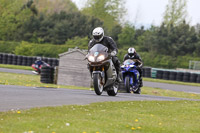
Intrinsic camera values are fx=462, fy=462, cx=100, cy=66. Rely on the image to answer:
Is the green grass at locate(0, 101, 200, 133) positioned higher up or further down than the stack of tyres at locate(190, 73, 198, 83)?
higher up

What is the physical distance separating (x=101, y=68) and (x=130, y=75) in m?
5.27

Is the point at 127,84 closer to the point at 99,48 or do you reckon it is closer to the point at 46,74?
the point at 99,48

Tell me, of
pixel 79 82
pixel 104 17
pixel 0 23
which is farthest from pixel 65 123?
pixel 104 17

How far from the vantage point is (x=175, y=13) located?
66312 millimetres

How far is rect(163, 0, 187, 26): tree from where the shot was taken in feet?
215

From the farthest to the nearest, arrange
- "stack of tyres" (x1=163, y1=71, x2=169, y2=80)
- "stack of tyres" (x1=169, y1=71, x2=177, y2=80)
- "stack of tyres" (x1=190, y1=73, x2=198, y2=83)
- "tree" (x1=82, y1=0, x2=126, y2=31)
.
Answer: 1. "tree" (x1=82, y1=0, x2=126, y2=31)
2. "stack of tyres" (x1=163, y1=71, x2=169, y2=80)
3. "stack of tyres" (x1=169, y1=71, x2=177, y2=80)
4. "stack of tyres" (x1=190, y1=73, x2=198, y2=83)

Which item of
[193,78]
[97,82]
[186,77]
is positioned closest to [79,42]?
[186,77]

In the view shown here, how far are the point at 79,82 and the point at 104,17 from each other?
6179 cm

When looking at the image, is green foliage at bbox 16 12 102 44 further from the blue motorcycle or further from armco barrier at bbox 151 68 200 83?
the blue motorcycle

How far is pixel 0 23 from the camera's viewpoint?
204 feet

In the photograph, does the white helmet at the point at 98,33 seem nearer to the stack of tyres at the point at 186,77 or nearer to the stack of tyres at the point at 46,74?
the stack of tyres at the point at 46,74

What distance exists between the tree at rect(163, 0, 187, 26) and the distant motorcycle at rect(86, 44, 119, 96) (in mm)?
53928

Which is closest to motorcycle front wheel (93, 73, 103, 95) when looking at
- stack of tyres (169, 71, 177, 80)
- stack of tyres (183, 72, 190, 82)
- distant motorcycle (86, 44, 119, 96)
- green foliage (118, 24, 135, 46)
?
distant motorcycle (86, 44, 119, 96)

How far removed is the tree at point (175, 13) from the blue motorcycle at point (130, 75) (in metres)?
49.1
